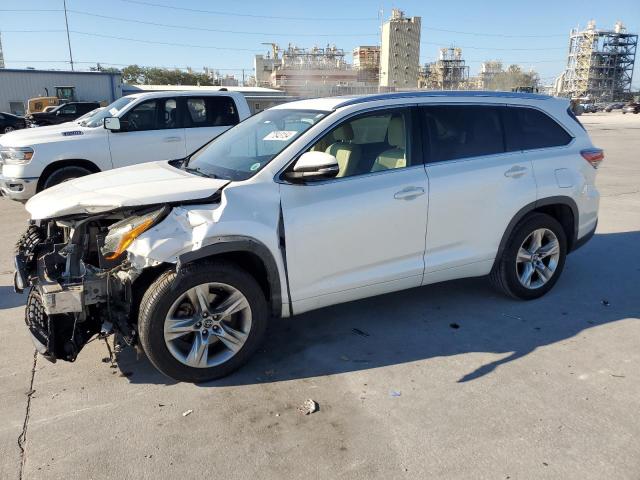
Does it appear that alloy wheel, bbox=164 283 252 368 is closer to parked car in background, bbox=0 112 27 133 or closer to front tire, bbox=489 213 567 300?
front tire, bbox=489 213 567 300

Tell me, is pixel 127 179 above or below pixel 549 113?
below

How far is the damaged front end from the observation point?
309 cm

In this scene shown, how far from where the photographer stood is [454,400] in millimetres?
3129

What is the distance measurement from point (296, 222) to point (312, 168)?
370mm

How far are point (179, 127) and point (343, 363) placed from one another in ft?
20.6

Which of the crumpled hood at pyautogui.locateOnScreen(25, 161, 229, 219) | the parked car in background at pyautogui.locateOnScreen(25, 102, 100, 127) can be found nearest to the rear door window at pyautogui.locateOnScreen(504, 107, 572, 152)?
the crumpled hood at pyautogui.locateOnScreen(25, 161, 229, 219)

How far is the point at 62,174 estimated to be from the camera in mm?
7848

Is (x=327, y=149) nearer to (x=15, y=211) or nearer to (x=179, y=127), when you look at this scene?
A: (x=179, y=127)

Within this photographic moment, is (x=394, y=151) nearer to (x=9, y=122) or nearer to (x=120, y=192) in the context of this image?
(x=120, y=192)

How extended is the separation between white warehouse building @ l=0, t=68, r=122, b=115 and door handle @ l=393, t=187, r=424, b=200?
51304mm

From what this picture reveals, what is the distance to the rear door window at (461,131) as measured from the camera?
4055 millimetres

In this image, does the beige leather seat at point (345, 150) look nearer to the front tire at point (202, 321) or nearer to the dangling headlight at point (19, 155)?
the front tire at point (202, 321)

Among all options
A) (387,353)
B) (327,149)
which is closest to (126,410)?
(387,353)

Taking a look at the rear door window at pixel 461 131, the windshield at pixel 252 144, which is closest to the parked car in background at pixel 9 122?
the windshield at pixel 252 144
